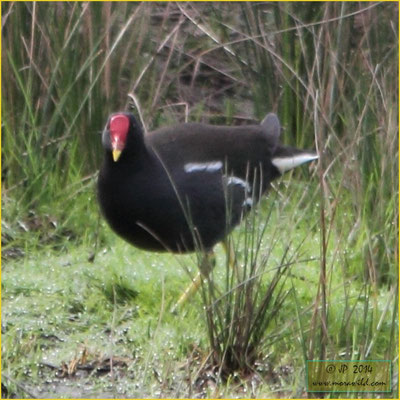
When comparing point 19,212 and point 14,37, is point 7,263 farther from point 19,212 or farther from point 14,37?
point 14,37

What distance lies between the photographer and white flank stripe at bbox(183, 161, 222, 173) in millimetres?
5309

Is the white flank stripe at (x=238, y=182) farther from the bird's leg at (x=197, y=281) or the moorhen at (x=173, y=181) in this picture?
the bird's leg at (x=197, y=281)

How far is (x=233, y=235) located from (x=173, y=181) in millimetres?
597

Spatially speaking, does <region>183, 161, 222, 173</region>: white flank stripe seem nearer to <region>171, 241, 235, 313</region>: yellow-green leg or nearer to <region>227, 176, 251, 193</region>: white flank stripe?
<region>227, 176, 251, 193</region>: white flank stripe

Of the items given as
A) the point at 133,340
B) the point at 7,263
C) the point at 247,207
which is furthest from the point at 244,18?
the point at 133,340

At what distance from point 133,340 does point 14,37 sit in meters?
2.38

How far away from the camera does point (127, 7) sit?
6391 millimetres

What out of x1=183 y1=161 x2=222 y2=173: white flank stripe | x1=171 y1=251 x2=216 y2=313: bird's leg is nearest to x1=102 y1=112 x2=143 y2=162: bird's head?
x1=183 y1=161 x2=222 y2=173: white flank stripe

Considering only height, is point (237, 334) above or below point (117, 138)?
below

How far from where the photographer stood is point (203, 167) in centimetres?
533

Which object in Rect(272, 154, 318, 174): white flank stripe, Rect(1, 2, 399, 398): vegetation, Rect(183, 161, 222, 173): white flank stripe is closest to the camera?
Rect(1, 2, 399, 398): vegetation

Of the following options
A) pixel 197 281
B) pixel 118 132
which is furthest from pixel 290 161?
pixel 197 281

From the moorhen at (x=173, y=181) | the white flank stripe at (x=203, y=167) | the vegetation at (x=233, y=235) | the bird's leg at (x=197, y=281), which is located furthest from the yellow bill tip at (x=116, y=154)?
the bird's leg at (x=197, y=281)

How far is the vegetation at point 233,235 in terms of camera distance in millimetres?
4121
